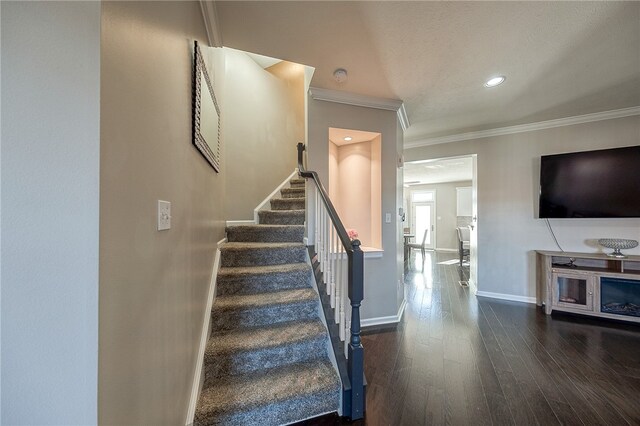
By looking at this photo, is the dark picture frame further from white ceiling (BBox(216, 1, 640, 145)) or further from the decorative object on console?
the decorative object on console

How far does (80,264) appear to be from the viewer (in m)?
0.54

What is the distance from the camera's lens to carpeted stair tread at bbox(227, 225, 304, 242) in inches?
100

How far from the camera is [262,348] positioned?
5.28 feet

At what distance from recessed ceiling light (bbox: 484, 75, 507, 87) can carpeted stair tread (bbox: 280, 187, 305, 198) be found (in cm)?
239

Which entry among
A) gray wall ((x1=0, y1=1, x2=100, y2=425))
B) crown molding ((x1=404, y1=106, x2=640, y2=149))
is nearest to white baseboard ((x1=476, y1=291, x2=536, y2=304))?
crown molding ((x1=404, y1=106, x2=640, y2=149))

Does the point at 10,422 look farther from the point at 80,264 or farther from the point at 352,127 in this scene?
the point at 352,127

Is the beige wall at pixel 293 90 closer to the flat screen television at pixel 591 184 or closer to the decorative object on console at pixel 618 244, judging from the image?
the flat screen television at pixel 591 184

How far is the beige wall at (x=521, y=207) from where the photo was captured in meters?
3.08

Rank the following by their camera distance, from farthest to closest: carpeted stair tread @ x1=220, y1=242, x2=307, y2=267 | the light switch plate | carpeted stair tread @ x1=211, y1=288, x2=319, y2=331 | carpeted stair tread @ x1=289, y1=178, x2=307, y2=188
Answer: carpeted stair tread @ x1=289, y1=178, x2=307, y2=188 → carpeted stair tread @ x1=220, y1=242, x2=307, y2=267 → carpeted stair tread @ x1=211, y1=288, x2=319, y2=331 → the light switch plate

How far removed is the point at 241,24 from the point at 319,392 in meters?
2.51

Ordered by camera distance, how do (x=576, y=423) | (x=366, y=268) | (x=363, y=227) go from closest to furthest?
1. (x=576, y=423)
2. (x=366, y=268)
3. (x=363, y=227)

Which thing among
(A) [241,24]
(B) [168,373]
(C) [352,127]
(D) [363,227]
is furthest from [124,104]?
(D) [363,227]

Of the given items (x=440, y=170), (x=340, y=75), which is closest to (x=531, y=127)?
(x=440, y=170)

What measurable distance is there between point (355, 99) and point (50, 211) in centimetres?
269
